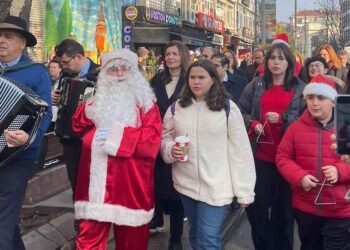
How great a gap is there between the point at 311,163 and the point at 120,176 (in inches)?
56.4

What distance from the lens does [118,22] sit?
81.5 feet

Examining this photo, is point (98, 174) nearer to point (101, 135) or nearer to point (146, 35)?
point (101, 135)

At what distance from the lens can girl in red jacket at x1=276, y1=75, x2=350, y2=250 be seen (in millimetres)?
4164

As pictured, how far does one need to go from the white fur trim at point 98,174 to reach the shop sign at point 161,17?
2258 cm

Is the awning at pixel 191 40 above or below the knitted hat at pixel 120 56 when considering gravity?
above

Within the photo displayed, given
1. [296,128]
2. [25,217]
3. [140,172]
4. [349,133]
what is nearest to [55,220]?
[25,217]

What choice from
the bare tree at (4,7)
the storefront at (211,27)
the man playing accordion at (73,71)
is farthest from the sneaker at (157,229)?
the storefront at (211,27)

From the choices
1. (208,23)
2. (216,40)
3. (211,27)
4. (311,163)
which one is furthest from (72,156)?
(211,27)

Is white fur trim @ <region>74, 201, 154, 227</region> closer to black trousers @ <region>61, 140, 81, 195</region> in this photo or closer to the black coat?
the black coat

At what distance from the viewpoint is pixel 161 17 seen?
1125 inches

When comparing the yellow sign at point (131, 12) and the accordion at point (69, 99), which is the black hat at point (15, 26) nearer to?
the accordion at point (69, 99)

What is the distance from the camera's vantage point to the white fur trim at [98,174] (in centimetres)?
427

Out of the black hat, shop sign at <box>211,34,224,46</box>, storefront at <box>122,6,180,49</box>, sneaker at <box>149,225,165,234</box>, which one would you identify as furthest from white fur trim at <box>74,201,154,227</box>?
shop sign at <box>211,34,224,46</box>

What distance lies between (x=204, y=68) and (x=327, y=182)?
4.23ft
